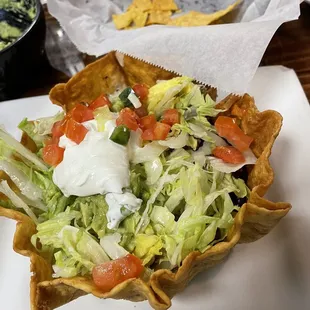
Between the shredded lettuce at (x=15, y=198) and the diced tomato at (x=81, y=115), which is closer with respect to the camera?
the shredded lettuce at (x=15, y=198)

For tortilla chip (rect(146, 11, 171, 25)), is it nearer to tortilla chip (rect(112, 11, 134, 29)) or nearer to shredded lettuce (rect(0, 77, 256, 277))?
tortilla chip (rect(112, 11, 134, 29))

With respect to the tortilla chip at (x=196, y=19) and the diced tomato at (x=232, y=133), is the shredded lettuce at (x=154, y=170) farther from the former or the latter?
the tortilla chip at (x=196, y=19)

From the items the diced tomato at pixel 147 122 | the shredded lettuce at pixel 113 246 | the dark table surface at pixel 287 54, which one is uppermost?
the diced tomato at pixel 147 122

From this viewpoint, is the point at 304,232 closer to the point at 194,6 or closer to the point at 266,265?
the point at 266,265

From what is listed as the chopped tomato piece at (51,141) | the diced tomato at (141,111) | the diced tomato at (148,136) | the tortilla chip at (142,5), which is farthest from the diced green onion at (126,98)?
the tortilla chip at (142,5)

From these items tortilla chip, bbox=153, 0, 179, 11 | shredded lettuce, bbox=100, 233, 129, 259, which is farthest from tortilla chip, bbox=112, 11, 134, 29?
shredded lettuce, bbox=100, 233, 129, 259

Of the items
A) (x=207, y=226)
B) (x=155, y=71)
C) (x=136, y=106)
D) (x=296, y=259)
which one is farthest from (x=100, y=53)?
(x=296, y=259)
